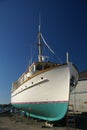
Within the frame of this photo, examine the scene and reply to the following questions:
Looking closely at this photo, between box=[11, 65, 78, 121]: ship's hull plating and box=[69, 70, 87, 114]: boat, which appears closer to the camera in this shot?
box=[11, 65, 78, 121]: ship's hull plating

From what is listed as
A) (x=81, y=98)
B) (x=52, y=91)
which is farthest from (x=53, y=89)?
(x=81, y=98)

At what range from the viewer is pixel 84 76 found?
31359 millimetres

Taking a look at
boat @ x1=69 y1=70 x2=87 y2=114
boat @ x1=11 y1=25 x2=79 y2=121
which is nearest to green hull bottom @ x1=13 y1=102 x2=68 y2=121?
boat @ x1=11 y1=25 x2=79 y2=121

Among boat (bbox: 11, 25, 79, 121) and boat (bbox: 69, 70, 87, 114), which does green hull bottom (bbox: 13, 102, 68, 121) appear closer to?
boat (bbox: 11, 25, 79, 121)

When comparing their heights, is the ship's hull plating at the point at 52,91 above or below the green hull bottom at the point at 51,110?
above

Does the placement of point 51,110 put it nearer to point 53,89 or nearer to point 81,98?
point 53,89

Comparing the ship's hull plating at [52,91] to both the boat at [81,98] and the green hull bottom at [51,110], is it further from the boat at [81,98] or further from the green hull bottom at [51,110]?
the boat at [81,98]

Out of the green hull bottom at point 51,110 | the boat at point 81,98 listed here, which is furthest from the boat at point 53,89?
the boat at point 81,98

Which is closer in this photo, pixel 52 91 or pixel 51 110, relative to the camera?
pixel 52 91

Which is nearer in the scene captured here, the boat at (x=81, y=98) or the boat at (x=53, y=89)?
the boat at (x=53, y=89)

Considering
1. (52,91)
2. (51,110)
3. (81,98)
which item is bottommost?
(51,110)

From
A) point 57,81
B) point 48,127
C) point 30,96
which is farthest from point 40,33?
point 48,127

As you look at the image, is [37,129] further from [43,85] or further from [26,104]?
[26,104]

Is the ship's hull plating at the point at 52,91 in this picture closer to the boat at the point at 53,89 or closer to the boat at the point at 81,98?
the boat at the point at 53,89
